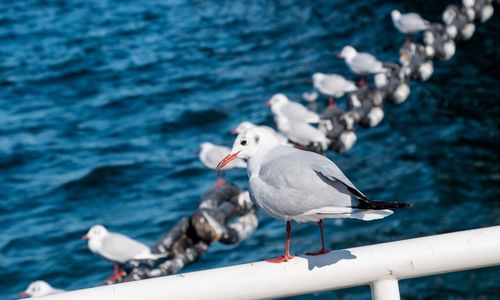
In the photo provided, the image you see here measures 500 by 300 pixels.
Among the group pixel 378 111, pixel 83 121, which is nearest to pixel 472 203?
pixel 378 111

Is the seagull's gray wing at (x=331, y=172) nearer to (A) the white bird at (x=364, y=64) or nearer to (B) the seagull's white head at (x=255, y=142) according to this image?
(B) the seagull's white head at (x=255, y=142)

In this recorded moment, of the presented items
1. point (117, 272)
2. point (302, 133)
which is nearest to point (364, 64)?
point (302, 133)

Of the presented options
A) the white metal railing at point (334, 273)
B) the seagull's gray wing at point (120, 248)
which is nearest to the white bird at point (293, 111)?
the seagull's gray wing at point (120, 248)

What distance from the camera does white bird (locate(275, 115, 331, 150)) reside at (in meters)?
7.62

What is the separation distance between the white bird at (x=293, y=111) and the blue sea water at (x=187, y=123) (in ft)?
2.61

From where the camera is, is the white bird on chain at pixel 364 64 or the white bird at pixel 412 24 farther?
the white bird at pixel 412 24

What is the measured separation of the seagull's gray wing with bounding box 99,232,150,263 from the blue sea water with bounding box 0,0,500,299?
86cm

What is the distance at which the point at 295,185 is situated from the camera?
263 cm

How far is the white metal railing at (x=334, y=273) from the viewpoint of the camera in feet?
5.89

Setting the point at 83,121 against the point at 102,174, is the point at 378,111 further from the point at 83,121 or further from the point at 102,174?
the point at 83,121

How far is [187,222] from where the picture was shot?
5.77m

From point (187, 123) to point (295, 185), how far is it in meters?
8.54

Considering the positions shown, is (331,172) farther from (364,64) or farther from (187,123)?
(187,123)

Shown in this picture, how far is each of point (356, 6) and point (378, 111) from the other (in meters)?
6.98
